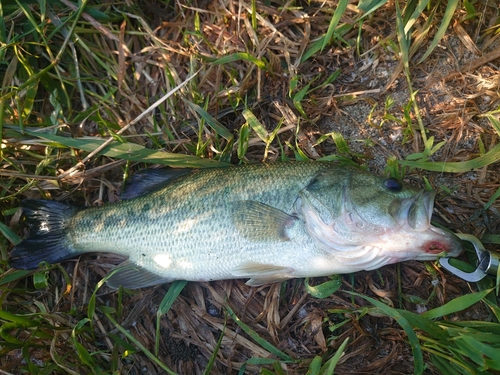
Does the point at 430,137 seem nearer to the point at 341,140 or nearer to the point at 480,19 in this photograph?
the point at 341,140

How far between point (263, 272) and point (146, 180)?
1298 millimetres

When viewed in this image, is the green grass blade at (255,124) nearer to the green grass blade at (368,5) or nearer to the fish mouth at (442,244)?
the green grass blade at (368,5)

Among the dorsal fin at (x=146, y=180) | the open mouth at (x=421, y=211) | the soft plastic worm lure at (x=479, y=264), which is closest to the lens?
the open mouth at (x=421, y=211)

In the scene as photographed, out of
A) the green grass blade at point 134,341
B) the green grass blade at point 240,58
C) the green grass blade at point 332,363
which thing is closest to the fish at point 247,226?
the green grass blade at point 134,341

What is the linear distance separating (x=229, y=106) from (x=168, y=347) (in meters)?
2.12

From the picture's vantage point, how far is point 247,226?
2760 millimetres

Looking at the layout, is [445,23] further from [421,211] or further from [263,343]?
[263,343]

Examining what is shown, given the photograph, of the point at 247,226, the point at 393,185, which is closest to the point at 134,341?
the point at 247,226

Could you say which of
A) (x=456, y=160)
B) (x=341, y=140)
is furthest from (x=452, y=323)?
(x=341, y=140)

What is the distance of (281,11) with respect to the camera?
331 cm

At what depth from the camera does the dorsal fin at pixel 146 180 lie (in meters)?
3.25

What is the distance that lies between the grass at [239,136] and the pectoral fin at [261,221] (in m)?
0.55

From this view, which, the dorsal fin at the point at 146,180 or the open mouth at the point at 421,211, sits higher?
the open mouth at the point at 421,211

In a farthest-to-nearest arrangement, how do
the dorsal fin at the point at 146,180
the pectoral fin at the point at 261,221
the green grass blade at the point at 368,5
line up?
the dorsal fin at the point at 146,180 → the green grass blade at the point at 368,5 → the pectoral fin at the point at 261,221
